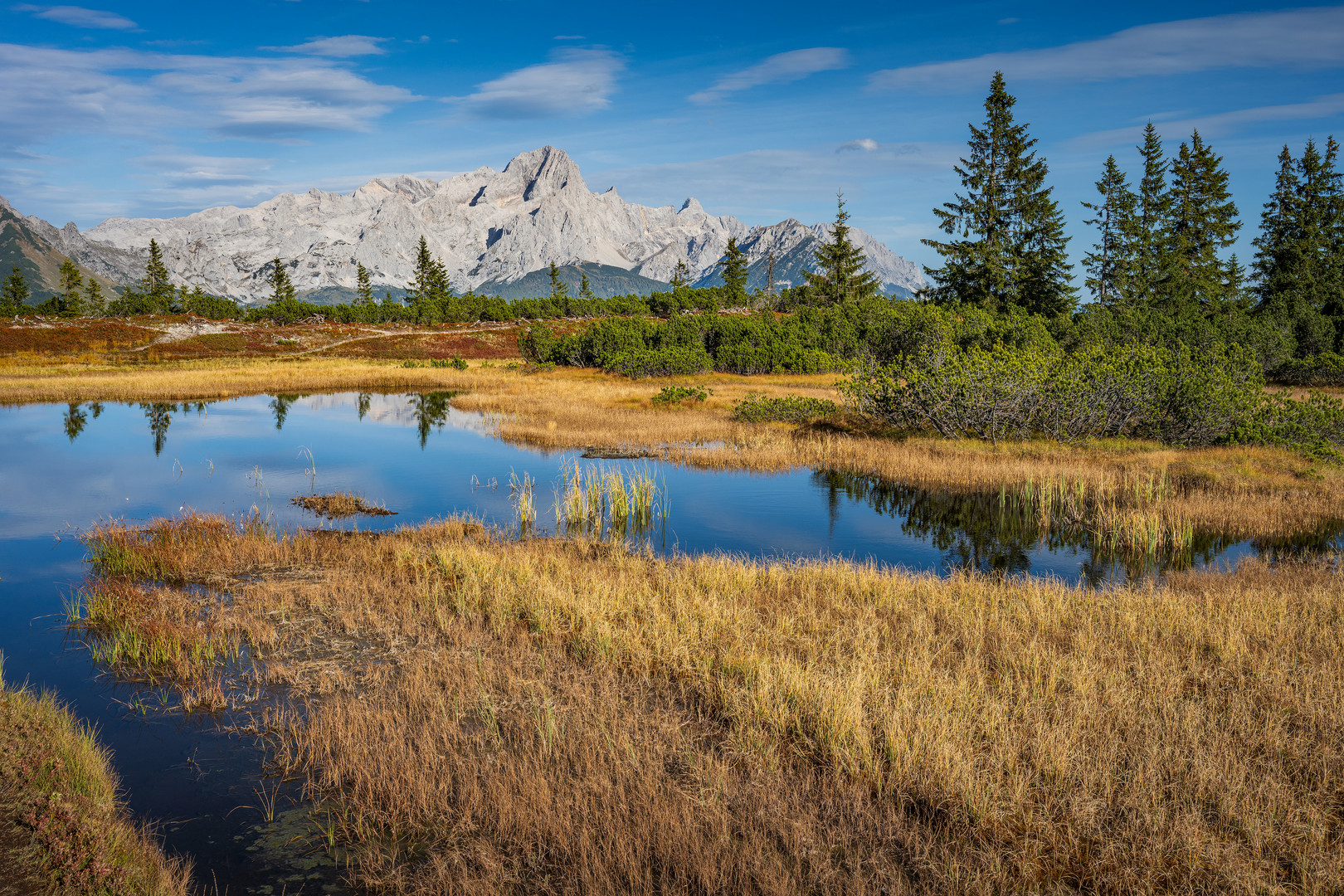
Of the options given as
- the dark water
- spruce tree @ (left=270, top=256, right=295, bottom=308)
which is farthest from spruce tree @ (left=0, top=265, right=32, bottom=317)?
the dark water

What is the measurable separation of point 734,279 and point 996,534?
10695 cm

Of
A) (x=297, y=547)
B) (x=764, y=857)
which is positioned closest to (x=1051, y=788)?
(x=764, y=857)

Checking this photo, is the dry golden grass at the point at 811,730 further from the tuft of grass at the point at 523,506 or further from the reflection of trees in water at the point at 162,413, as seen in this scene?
the reflection of trees in water at the point at 162,413

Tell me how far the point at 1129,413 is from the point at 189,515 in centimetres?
2738

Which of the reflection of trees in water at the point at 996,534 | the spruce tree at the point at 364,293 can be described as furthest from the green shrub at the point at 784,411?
the spruce tree at the point at 364,293

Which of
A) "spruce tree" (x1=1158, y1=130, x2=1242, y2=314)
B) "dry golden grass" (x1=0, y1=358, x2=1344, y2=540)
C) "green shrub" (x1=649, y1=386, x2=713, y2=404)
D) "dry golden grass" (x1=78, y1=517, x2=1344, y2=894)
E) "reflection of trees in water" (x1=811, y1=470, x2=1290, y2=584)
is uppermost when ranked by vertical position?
"spruce tree" (x1=1158, y1=130, x2=1242, y2=314)

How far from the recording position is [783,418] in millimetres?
31703

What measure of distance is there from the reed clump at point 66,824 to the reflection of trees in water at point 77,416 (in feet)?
93.1

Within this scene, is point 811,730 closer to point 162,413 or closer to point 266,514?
point 266,514

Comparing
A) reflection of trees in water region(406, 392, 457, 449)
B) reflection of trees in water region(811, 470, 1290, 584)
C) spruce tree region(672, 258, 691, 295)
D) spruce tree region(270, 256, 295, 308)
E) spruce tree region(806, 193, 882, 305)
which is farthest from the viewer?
spruce tree region(270, 256, 295, 308)

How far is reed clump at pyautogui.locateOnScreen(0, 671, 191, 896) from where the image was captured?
16.7 ft

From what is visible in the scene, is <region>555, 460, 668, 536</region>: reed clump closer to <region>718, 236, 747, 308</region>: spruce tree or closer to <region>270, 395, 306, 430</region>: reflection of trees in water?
<region>270, 395, 306, 430</region>: reflection of trees in water

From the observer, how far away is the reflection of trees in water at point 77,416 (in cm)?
3133

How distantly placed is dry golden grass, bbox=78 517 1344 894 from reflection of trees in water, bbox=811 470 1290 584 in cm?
262
